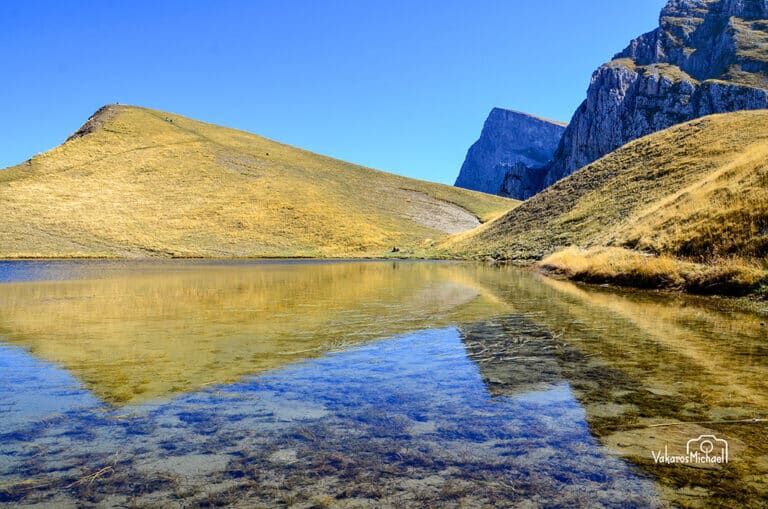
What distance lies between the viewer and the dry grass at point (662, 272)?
1892 centimetres

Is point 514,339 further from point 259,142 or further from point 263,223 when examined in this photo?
point 259,142

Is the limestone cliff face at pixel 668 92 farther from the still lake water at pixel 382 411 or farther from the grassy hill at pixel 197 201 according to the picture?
the still lake water at pixel 382 411

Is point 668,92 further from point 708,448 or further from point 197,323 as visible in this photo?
point 708,448

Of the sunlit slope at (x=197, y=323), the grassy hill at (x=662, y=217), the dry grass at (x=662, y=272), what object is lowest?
the sunlit slope at (x=197, y=323)

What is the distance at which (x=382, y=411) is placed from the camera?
664 cm

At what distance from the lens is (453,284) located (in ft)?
89.1

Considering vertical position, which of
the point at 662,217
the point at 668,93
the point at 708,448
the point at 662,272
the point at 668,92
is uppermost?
the point at 668,92

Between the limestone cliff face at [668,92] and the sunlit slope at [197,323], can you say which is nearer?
the sunlit slope at [197,323]

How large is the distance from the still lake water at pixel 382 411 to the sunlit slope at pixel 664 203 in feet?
35.6

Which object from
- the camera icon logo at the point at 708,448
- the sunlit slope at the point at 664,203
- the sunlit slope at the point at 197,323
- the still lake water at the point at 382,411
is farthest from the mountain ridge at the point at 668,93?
the camera icon logo at the point at 708,448

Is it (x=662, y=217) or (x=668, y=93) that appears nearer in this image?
(x=662, y=217)

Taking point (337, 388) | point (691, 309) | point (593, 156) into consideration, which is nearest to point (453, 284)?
point (691, 309)

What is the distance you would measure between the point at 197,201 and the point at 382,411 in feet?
259

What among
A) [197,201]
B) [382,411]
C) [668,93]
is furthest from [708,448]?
[668,93]
